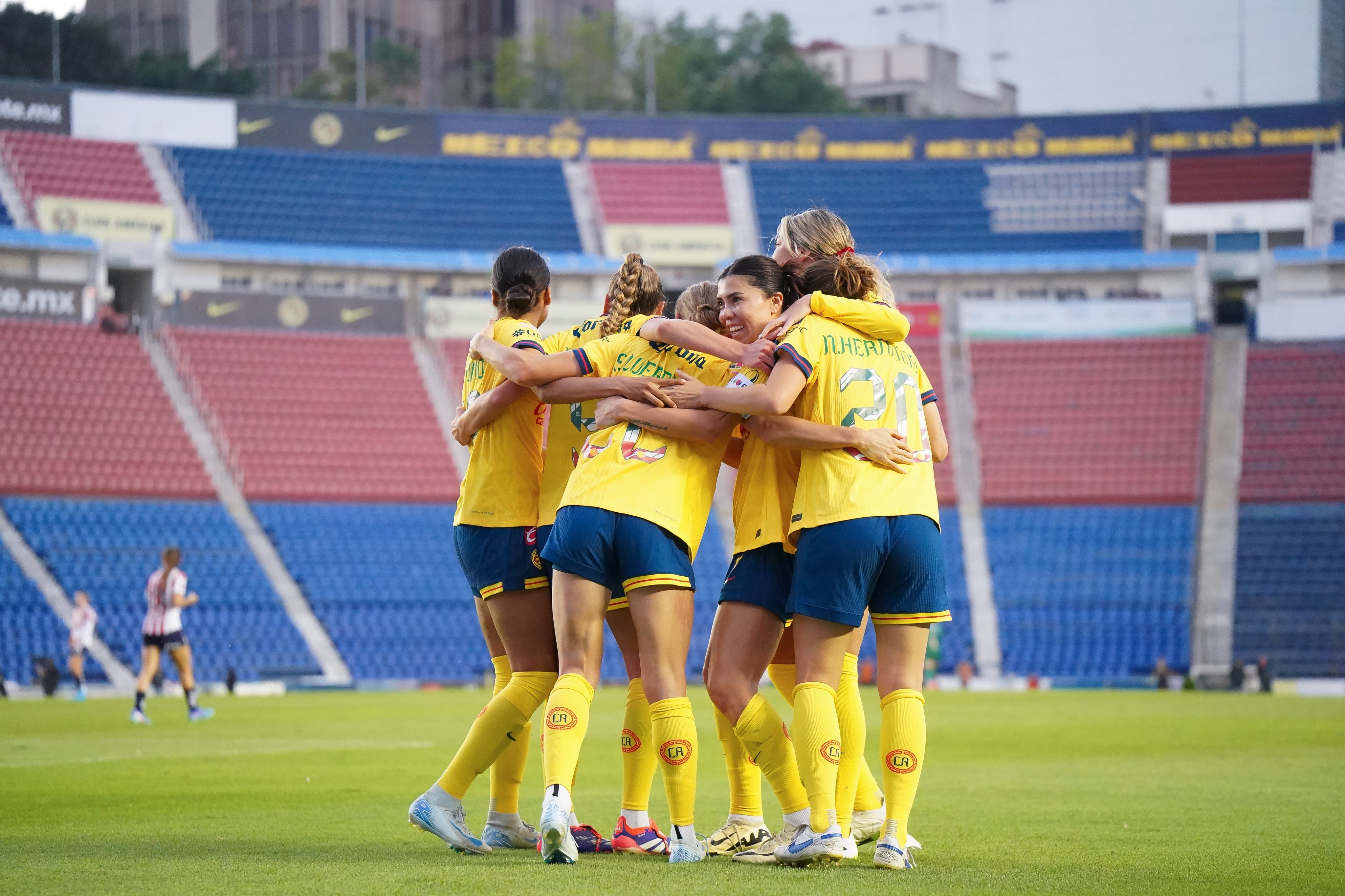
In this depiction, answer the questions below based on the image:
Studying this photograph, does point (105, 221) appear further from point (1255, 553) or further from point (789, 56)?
point (789, 56)

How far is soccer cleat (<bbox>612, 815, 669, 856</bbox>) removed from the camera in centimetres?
621

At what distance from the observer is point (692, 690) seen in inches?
1099

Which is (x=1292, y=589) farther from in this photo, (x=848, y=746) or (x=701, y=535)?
(x=701, y=535)

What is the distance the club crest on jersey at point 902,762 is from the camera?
18.7ft

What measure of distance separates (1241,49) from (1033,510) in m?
22.6

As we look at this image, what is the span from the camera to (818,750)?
5.63 meters

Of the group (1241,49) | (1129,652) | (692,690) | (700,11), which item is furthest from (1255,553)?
(700,11)

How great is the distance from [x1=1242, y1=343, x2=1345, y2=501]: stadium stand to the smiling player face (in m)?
32.8

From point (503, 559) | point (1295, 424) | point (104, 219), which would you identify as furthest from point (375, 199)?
point (503, 559)

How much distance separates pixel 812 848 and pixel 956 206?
133 feet

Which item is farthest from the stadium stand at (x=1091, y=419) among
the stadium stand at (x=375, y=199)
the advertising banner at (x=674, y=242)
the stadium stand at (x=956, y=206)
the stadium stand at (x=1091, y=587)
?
the stadium stand at (x=375, y=199)

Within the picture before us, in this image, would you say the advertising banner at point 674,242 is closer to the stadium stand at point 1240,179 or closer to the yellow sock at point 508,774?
the stadium stand at point 1240,179

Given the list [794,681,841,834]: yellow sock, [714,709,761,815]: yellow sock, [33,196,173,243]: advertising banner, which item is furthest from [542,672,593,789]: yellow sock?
[33,196,173,243]: advertising banner

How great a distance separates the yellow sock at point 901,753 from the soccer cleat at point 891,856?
29 millimetres
